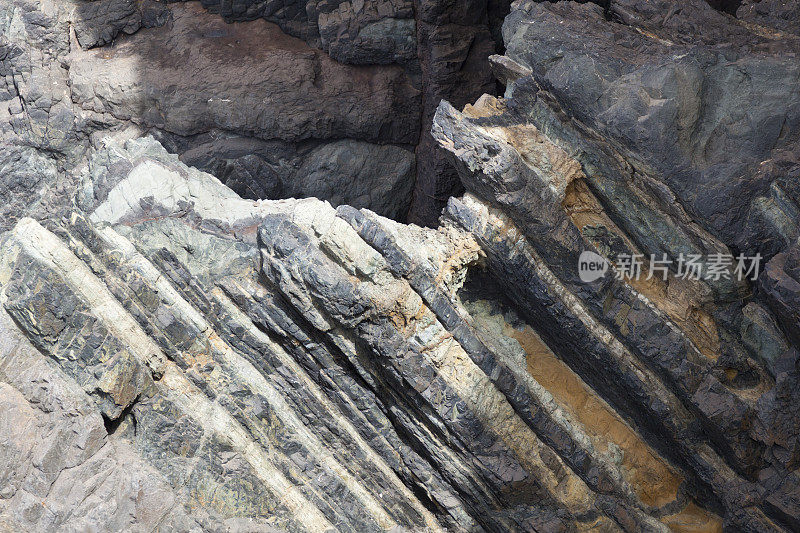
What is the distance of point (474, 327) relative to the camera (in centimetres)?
661

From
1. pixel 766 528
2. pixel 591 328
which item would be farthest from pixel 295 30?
pixel 766 528

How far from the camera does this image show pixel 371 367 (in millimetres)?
6570

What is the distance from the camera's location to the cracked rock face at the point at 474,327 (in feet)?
19.5

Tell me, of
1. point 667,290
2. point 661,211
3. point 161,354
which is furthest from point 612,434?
point 161,354

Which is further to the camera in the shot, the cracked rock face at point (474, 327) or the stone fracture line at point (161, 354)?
the stone fracture line at point (161, 354)

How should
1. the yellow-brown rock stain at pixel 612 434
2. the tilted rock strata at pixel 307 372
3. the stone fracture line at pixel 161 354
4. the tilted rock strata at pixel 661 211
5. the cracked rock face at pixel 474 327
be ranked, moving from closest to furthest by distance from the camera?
the tilted rock strata at pixel 661 211
the cracked rock face at pixel 474 327
the tilted rock strata at pixel 307 372
the stone fracture line at pixel 161 354
the yellow-brown rock stain at pixel 612 434

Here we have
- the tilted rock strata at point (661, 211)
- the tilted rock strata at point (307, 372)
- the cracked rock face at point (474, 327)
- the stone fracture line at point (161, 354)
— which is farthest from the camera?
the stone fracture line at point (161, 354)

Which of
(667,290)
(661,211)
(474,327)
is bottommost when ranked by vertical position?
(474,327)

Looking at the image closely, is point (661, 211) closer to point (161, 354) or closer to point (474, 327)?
point (474, 327)

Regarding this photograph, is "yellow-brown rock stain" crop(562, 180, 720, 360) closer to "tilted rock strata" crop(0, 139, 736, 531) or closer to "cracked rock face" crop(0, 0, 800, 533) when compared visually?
"cracked rock face" crop(0, 0, 800, 533)

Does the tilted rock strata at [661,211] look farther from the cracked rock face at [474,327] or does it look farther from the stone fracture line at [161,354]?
the stone fracture line at [161,354]

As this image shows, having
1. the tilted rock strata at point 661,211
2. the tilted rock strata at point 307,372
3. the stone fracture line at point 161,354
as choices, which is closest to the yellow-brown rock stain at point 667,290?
the tilted rock strata at point 661,211

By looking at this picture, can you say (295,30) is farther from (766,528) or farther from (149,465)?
(766,528)

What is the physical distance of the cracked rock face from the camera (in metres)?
5.95
